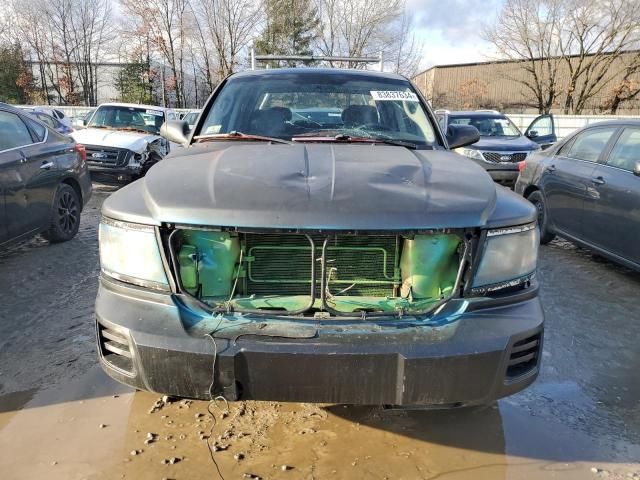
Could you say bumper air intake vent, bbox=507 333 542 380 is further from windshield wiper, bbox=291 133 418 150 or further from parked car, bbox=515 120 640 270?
parked car, bbox=515 120 640 270

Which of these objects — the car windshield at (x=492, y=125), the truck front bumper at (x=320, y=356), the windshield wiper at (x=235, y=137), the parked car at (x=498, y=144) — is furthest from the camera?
the car windshield at (x=492, y=125)

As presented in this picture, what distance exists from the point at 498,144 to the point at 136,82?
90.6 ft

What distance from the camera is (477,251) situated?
7.11 ft

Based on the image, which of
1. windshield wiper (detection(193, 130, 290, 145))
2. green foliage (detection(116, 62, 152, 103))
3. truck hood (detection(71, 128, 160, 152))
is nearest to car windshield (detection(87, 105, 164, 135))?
truck hood (detection(71, 128, 160, 152))

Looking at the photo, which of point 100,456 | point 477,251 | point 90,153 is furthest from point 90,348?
point 90,153

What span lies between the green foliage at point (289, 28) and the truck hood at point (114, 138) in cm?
2255

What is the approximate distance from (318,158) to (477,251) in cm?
91

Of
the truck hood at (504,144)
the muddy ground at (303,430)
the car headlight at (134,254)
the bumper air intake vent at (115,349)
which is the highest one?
the car headlight at (134,254)

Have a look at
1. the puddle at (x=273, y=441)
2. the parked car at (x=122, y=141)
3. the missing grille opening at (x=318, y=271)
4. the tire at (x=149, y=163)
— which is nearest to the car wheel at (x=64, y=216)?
the parked car at (x=122, y=141)

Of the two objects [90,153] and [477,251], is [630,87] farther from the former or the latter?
[477,251]

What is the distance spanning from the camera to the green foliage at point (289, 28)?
101 ft

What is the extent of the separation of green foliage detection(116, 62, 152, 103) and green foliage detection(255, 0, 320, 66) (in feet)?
24.3

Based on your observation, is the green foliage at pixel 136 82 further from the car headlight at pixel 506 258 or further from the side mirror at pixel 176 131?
the car headlight at pixel 506 258

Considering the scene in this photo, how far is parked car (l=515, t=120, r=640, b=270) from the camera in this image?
15.6 ft
